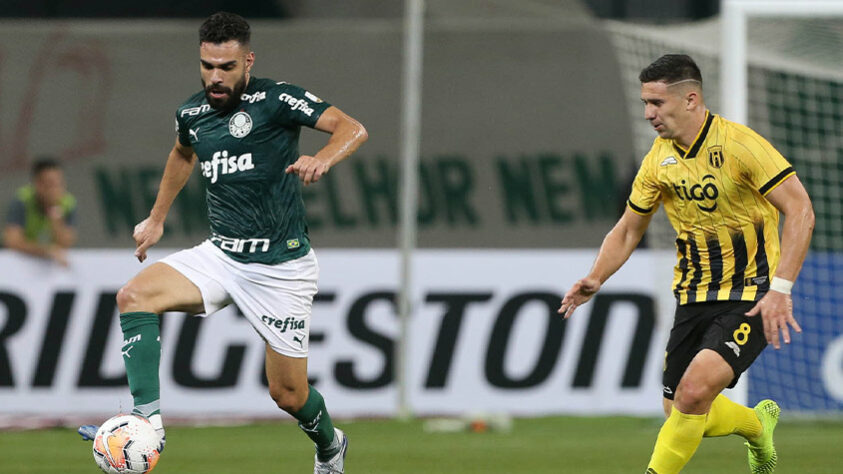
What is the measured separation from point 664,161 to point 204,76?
2.05 meters

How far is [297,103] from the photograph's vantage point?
671 centimetres

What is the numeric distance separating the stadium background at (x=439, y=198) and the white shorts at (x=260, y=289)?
4719mm

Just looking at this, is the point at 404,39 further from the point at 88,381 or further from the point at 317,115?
the point at 317,115

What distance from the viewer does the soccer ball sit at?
6.03 m

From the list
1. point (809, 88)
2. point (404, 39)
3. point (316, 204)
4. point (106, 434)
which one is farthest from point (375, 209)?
point (106, 434)

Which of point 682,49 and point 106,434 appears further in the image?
point 682,49

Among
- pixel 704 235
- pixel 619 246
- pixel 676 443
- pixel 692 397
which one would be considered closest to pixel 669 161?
pixel 704 235

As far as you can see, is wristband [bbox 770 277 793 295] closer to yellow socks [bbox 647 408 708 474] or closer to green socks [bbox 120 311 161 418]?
yellow socks [bbox 647 408 708 474]

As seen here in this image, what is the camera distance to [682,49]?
11625mm

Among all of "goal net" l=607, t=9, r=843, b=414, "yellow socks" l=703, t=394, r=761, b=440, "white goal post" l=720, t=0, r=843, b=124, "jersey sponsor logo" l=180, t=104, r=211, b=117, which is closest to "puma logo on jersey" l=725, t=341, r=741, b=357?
"yellow socks" l=703, t=394, r=761, b=440

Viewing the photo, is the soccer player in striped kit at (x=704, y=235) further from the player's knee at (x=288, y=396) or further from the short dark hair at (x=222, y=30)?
the short dark hair at (x=222, y=30)

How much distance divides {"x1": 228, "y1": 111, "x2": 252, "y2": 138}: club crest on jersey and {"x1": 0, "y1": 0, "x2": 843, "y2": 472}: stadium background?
5.07m

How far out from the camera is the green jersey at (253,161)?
671cm

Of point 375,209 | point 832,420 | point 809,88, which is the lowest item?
point 832,420
